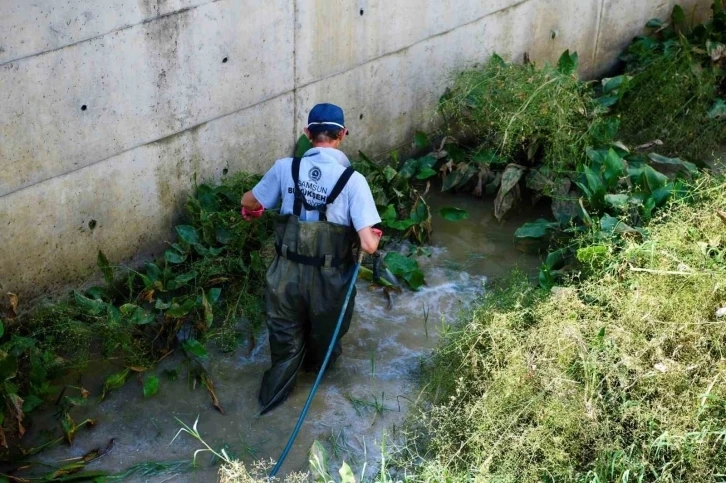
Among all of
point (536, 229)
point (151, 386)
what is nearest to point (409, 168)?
point (536, 229)

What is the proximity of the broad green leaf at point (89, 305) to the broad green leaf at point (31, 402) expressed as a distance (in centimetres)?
61

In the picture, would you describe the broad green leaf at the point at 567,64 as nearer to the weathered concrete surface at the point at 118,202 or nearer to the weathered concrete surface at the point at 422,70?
the weathered concrete surface at the point at 422,70

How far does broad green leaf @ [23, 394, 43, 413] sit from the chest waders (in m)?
1.10

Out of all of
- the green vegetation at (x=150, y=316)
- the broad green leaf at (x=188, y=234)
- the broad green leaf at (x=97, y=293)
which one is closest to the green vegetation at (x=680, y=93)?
the green vegetation at (x=150, y=316)

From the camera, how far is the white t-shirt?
468 cm

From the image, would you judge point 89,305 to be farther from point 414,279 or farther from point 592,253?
point 592,253

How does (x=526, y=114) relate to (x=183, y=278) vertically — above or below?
above

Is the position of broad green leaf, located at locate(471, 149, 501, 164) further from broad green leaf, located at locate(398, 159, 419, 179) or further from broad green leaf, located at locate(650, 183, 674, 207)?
broad green leaf, located at locate(650, 183, 674, 207)

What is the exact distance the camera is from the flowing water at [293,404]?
4750 millimetres

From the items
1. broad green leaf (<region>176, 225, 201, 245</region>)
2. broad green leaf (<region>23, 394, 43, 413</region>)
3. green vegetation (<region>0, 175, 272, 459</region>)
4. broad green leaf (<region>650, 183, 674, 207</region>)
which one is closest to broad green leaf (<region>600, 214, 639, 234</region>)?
broad green leaf (<region>650, 183, 674, 207</region>)

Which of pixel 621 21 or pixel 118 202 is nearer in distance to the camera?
pixel 118 202

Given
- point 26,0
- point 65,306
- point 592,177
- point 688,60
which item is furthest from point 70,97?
point 688,60

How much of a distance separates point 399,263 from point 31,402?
2.31 meters

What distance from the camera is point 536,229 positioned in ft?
20.9
